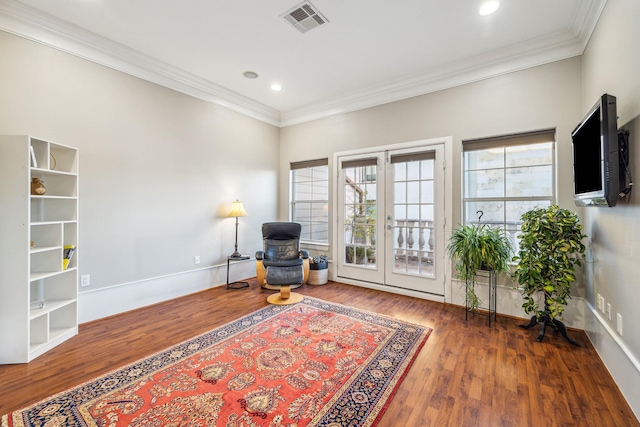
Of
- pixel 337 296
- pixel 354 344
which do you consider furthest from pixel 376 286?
pixel 354 344

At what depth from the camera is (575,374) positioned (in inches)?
78.6

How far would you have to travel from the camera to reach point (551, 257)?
2.52 m

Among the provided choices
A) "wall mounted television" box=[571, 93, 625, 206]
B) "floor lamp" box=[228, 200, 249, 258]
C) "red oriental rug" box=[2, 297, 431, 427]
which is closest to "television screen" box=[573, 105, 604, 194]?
"wall mounted television" box=[571, 93, 625, 206]

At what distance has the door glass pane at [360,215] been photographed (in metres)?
4.23

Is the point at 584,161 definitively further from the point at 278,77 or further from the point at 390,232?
the point at 278,77

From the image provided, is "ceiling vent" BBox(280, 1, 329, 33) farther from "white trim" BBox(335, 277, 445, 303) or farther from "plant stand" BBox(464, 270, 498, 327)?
"white trim" BBox(335, 277, 445, 303)

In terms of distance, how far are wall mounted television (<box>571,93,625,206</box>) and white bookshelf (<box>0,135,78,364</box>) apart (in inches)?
164

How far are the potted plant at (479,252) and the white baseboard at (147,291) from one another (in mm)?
3308

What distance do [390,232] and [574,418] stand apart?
2644 millimetres

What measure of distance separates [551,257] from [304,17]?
10.6ft

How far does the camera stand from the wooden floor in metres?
1.63

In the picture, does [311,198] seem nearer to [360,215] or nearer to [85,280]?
[360,215]

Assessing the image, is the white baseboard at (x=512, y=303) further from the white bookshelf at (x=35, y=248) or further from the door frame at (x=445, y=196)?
the white bookshelf at (x=35, y=248)

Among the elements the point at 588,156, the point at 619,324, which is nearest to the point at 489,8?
the point at 588,156
